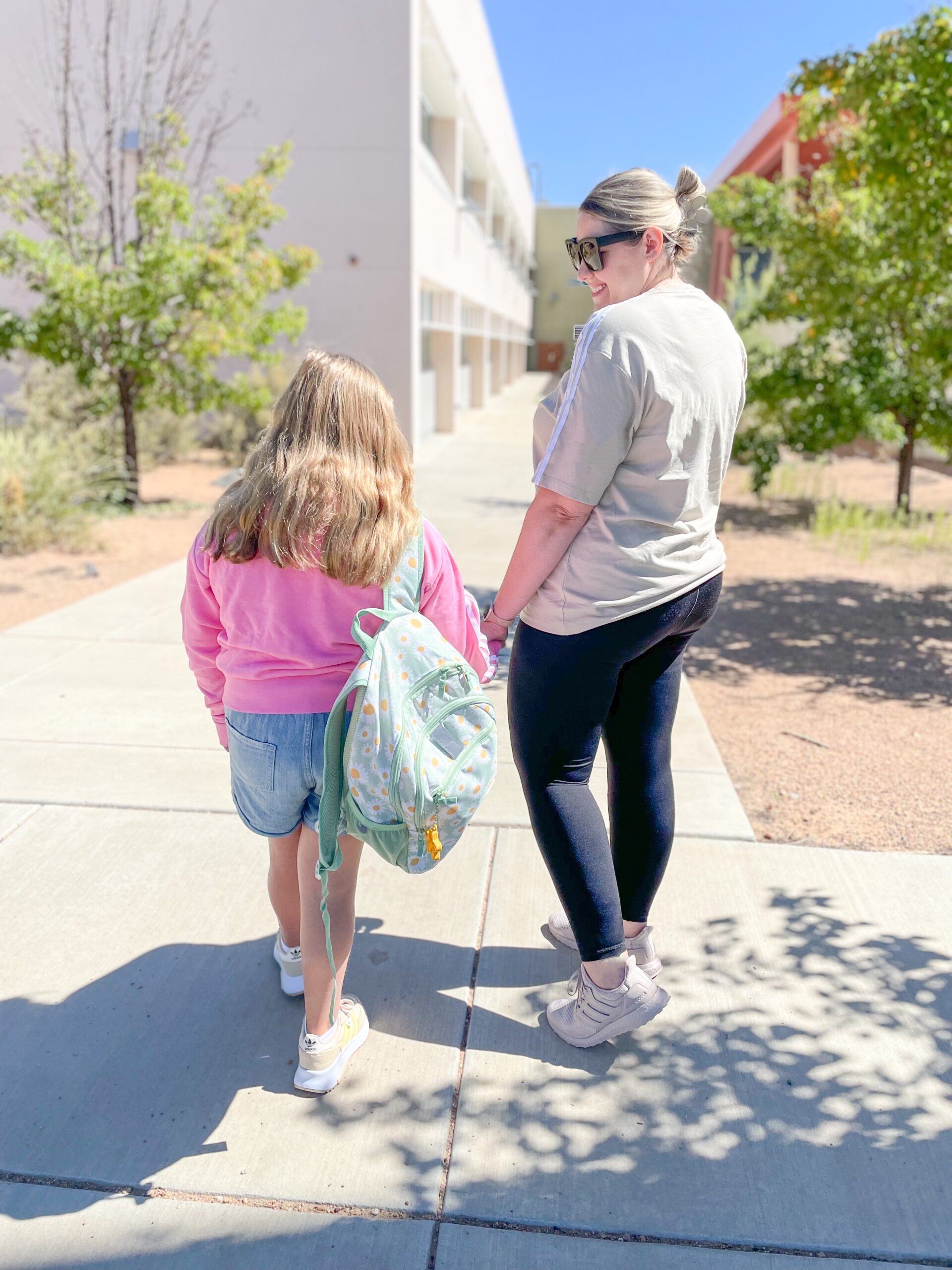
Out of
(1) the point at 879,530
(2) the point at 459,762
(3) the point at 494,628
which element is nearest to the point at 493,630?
(3) the point at 494,628

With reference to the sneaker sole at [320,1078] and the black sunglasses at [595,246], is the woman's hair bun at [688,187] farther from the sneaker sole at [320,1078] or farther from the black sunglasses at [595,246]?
the sneaker sole at [320,1078]

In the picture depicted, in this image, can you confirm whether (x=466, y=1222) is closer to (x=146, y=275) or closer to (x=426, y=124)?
(x=146, y=275)

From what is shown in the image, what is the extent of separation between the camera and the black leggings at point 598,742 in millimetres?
2242

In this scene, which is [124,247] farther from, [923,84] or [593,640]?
[593,640]

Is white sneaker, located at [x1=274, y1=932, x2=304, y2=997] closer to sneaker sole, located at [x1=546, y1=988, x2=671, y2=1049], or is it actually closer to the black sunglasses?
sneaker sole, located at [x1=546, y1=988, x2=671, y2=1049]

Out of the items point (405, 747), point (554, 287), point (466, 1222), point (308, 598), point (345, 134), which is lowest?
point (466, 1222)

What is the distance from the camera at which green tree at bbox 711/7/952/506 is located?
5879 millimetres

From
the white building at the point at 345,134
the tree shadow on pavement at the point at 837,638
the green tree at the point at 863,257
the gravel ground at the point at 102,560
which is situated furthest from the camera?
the white building at the point at 345,134

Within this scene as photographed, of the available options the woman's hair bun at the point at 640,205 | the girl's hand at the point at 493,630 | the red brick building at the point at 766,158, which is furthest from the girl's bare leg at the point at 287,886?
the red brick building at the point at 766,158

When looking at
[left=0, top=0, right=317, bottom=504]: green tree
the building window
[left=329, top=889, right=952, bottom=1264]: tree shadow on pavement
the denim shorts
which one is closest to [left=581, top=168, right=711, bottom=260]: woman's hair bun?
the denim shorts

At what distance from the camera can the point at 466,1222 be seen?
2.03 metres

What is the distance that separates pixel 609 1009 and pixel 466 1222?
2.03 ft

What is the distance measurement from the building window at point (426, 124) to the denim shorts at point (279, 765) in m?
18.7

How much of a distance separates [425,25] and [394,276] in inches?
167
